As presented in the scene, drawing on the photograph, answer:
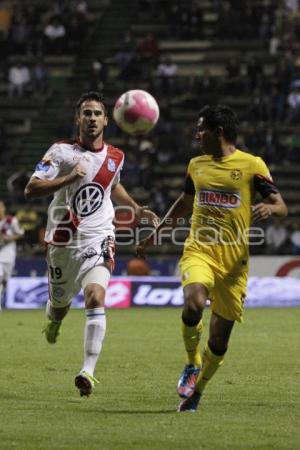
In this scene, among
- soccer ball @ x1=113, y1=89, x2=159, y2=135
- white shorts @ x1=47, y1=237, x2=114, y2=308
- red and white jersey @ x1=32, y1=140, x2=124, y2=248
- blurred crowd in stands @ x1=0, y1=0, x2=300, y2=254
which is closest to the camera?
white shorts @ x1=47, y1=237, x2=114, y2=308

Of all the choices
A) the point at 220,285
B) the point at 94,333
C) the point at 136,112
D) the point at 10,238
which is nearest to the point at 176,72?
the point at 10,238

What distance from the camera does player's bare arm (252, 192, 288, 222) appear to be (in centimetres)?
943

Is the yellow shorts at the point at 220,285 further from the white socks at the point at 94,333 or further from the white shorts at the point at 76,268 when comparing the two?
the white shorts at the point at 76,268

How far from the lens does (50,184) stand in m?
10.6

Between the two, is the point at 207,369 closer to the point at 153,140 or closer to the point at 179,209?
the point at 179,209

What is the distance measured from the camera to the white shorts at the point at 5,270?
81.7 feet

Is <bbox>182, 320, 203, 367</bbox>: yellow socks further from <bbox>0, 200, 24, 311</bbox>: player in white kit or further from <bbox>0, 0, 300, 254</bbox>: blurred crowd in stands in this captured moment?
<bbox>0, 0, 300, 254</bbox>: blurred crowd in stands

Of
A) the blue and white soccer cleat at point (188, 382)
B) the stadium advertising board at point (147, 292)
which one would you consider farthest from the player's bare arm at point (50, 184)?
the stadium advertising board at point (147, 292)

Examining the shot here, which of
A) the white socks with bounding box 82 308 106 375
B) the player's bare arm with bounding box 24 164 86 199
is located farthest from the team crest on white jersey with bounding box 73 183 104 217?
the white socks with bounding box 82 308 106 375

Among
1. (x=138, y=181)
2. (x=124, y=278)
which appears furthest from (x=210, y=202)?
(x=138, y=181)

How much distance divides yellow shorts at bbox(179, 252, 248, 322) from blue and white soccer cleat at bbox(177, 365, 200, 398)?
0.61m

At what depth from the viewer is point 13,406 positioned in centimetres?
1007

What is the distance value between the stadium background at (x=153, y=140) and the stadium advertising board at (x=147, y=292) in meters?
0.03

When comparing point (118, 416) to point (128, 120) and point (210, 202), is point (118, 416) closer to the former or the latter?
point (210, 202)
